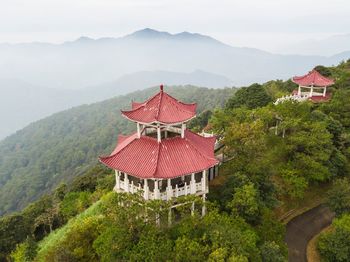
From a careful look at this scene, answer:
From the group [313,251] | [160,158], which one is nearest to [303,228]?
[313,251]

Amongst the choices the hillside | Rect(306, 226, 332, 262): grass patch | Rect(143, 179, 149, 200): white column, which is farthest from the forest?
the hillside

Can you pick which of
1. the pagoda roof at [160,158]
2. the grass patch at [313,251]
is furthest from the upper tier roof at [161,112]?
the grass patch at [313,251]

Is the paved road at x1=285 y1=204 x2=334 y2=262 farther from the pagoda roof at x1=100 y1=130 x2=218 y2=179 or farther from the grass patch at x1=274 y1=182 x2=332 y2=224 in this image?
the pagoda roof at x1=100 y1=130 x2=218 y2=179

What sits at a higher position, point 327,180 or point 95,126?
point 327,180

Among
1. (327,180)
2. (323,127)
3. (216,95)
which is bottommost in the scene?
(216,95)

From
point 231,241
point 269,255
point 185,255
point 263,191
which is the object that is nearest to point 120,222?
point 185,255

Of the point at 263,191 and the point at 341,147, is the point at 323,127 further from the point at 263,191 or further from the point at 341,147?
the point at 263,191

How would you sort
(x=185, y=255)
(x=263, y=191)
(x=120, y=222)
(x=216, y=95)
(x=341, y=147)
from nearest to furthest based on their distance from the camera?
(x=185, y=255) → (x=120, y=222) → (x=263, y=191) → (x=341, y=147) → (x=216, y=95)
